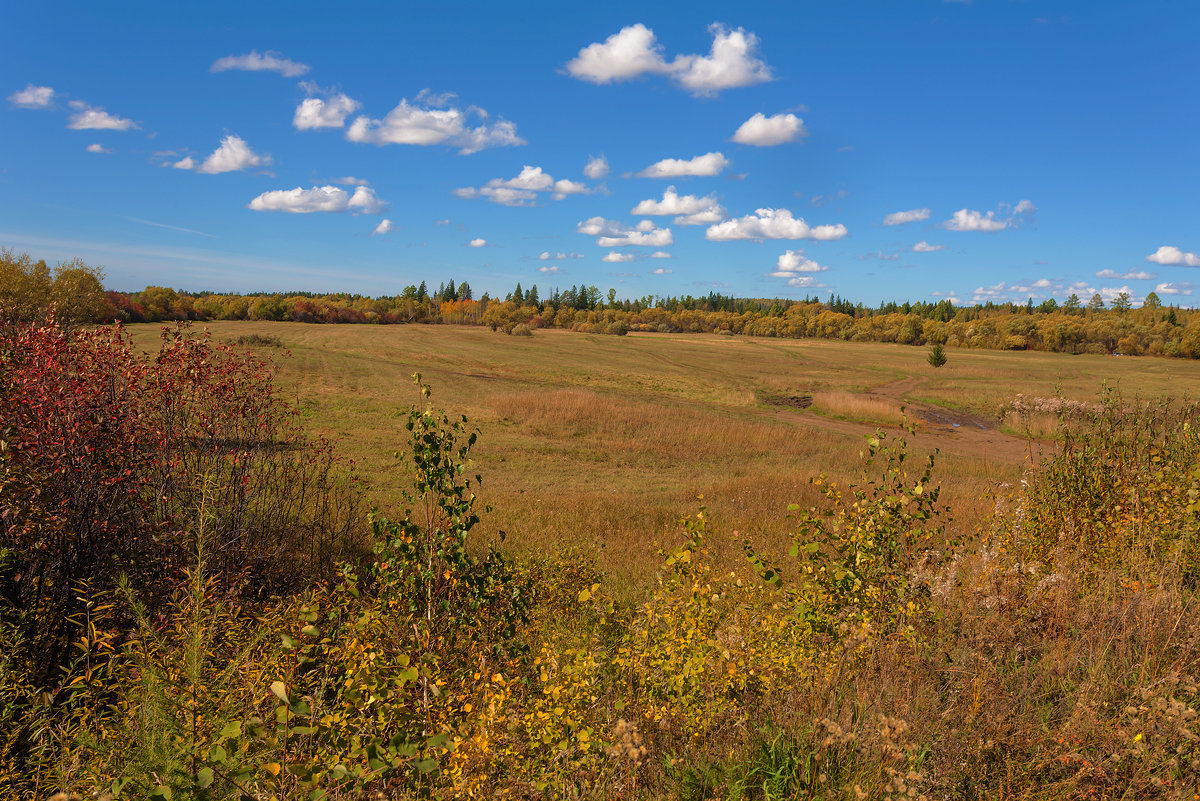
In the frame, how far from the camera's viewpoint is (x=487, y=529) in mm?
10734

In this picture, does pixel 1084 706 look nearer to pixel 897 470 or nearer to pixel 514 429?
pixel 897 470

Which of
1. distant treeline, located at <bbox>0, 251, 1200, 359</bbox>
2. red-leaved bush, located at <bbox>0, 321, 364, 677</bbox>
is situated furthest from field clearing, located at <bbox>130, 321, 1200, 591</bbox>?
distant treeline, located at <bbox>0, 251, 1200, 359</bbox>

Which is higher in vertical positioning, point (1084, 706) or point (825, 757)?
point (1084, 706)

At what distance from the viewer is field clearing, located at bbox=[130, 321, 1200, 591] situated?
1211 cm

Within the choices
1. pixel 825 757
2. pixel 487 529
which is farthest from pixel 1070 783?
pixel 487 529

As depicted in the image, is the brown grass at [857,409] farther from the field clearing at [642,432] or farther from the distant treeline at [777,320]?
the distant treeline at [777,320]

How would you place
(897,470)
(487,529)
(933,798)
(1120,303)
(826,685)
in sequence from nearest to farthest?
(933,798) < (826,685) < (897,470) < (487,529) < (1120,303)

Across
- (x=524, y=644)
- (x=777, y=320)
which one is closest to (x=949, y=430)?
(x=524, y=644)

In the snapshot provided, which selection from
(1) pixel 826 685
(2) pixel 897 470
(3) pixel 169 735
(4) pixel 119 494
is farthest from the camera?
(4) pixel 119 494

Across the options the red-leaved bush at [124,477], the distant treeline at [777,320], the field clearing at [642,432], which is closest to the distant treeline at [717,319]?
the distant treeline at [777,320]

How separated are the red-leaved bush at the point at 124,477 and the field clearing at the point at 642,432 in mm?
2417

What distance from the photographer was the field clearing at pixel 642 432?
39.7ft

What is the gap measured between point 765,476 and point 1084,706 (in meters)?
13.8

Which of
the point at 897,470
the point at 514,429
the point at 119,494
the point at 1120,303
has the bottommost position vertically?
the point at 514,429
